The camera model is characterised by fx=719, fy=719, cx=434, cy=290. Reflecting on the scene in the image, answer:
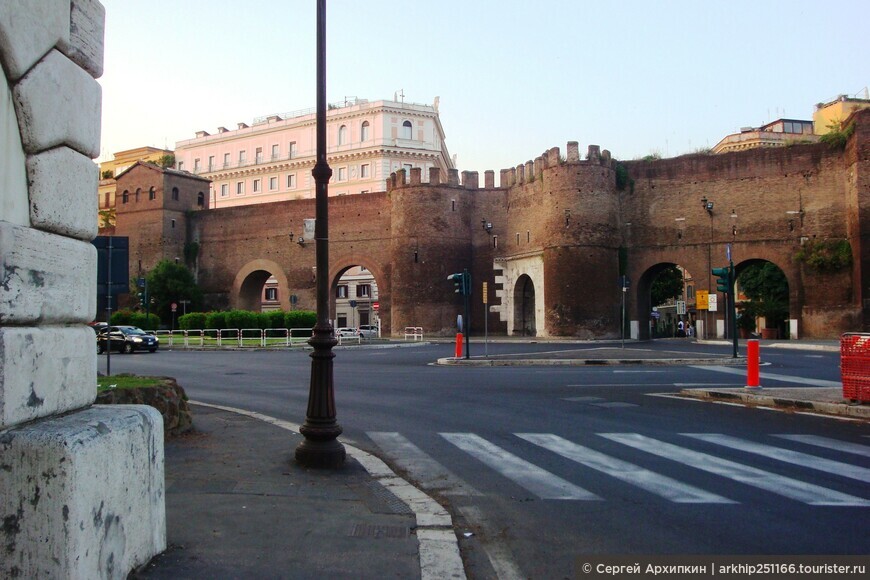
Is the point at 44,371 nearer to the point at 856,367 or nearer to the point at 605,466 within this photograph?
the point at 605,466

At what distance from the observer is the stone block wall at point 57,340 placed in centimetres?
280

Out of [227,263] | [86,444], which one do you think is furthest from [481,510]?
A: [227,263]

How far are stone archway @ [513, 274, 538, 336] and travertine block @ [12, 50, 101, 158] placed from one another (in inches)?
1538

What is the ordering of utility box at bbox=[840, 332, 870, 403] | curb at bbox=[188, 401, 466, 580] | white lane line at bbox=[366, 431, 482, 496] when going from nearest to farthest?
curb at bbox=[188, 401, 466, 580] < white lane line at bbox=[366, 431, 482, 496] < utility box at bbox=[840, 332, 870, 403]

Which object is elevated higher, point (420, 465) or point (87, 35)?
point (87, 35)

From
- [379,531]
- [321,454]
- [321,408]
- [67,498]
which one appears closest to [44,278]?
[67,498]

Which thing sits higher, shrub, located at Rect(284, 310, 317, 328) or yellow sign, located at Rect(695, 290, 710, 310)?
yellow sign, located at Rect(695, 290, 710, 310)

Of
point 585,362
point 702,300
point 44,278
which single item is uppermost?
point 702,300

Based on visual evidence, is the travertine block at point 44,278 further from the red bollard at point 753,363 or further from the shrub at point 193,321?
the shrub at point 193,321

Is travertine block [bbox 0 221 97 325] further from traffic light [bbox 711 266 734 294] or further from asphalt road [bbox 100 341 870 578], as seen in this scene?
traffic light [bbox 711 266 734 294]

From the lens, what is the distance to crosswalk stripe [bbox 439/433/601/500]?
5.63m

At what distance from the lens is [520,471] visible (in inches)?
254

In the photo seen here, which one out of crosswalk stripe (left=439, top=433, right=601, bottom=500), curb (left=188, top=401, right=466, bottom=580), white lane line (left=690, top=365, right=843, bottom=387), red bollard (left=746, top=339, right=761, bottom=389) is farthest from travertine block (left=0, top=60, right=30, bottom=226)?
white lane line (left=690, top=365, right=843, bottom=387)

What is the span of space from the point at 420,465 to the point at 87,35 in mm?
4710
